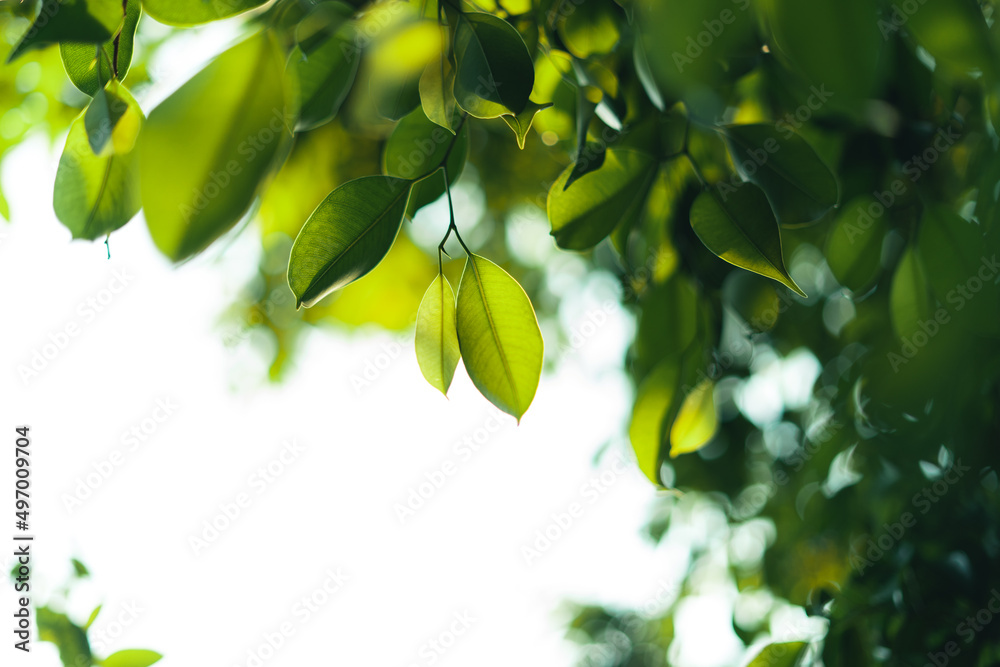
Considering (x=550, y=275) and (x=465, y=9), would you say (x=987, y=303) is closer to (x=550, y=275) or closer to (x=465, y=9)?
(x=465, y=9)

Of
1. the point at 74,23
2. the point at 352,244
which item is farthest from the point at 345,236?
the point at 74,23

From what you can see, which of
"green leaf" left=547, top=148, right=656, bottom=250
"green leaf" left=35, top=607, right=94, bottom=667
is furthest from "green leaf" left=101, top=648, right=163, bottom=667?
"green leaf" left=547, top=148, right=656, bottom=250

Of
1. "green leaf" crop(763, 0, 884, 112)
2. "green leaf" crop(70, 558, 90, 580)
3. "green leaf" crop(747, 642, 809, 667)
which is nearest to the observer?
"green leaf" crop(763, 0, 884, 112)

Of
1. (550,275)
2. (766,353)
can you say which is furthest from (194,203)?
(550,275)

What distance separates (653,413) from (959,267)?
0.19 metres

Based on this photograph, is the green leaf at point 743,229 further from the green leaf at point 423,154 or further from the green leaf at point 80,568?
the green leaf at point 80,568

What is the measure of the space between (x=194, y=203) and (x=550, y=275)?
1398mm

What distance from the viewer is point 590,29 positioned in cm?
39

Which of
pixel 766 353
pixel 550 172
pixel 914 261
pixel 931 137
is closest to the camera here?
pixel 914 261

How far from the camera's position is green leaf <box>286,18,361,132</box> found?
11.6 inches

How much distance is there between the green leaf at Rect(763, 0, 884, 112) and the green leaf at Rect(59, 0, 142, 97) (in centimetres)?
23

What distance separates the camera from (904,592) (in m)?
0.56

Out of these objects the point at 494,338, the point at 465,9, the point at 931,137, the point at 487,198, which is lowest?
the point at 487,198

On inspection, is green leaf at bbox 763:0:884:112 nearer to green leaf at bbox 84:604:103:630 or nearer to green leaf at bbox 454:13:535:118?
green leaf at bbox 454:13:535:118
